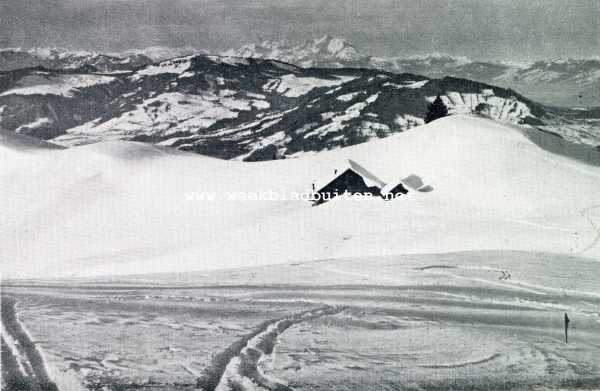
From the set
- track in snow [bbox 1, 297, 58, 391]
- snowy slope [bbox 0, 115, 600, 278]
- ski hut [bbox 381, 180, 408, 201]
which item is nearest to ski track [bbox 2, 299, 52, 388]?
track in snow [bbox 1, 297, 58, 391]

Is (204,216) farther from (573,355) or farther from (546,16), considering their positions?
(573,355)

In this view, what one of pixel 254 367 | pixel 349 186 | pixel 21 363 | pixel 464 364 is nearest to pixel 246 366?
pixel 254 367

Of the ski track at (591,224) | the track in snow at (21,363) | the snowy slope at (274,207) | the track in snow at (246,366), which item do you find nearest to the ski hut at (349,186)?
the snowy slope at (274,207)

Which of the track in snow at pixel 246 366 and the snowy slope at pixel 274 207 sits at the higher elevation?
the snowy slope at pixel 274 207

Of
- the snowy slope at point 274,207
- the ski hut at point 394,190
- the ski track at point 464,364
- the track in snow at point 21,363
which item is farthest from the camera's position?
the ski hut at point 394,190

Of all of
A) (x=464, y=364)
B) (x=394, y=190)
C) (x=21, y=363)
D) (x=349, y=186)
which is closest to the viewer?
(x=21, y=363)

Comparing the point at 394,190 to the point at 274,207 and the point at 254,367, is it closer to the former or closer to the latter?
the point at 274,207

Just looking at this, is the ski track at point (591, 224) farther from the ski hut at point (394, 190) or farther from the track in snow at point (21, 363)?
the track in snow at point (21, 363)

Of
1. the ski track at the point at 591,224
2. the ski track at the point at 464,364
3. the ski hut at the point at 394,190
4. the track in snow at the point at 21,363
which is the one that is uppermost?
the ski hut at the point at 394,190
